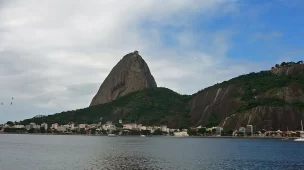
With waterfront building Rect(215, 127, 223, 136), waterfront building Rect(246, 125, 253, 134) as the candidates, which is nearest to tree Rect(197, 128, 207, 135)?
waterfront building Rect(215, 127, 223, 136)

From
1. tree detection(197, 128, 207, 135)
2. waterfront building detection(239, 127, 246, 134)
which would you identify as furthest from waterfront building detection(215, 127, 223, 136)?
waterfront building detection(239, 127, 246, 134)

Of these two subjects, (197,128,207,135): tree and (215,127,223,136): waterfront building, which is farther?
(197,128,207,135): tree

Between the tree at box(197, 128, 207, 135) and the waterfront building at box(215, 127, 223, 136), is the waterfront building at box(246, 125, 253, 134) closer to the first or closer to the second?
the waterfront building at box(215, 127, 223, 136)

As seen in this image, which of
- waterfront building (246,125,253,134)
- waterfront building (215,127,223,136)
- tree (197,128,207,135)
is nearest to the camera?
A: waterfront building (246,125,253,134)

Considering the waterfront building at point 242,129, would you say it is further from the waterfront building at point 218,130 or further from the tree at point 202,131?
the tree at point 202,131

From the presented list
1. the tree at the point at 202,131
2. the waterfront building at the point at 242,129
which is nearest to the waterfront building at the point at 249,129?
the waterfront building at the point at 242,129

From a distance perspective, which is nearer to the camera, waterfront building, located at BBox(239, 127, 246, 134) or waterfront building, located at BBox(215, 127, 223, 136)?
waterfront building, located at BBox(239, 127, 246, 134)

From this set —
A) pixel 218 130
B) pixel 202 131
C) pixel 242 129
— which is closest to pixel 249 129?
pixel 242 129

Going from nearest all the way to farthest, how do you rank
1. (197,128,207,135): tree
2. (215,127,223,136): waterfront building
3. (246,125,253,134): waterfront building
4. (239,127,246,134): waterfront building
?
(246,125,253,134): waterfront building < (239,127,246,134): waterfront building < (215,127,223,136): waterfront building < (197,128,207,135): tree

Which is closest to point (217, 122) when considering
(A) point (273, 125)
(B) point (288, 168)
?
(A) point (273, 125)

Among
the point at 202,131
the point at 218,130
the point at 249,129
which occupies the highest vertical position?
the point at 249,129

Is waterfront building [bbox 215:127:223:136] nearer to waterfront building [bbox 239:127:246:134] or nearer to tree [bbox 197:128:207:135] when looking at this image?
tree [bbox 197:128:207:135]

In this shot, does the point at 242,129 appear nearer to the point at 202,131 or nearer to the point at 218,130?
the point at 218,130

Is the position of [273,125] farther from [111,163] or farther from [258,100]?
[111,163]
